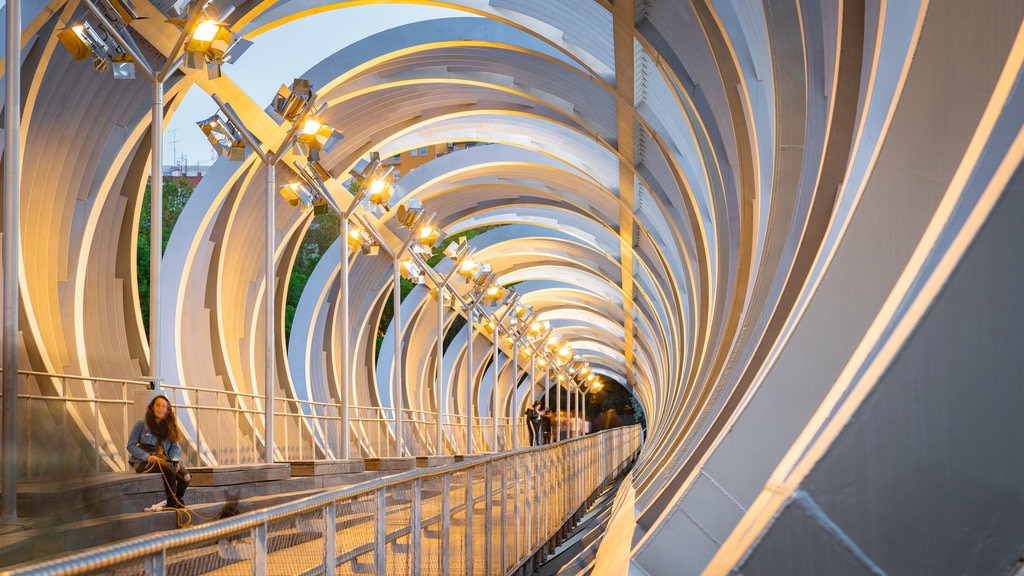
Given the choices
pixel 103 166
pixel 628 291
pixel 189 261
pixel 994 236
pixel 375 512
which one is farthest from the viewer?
pixel 628 291

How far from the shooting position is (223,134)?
16781mm

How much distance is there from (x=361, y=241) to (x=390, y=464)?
466 centimetres

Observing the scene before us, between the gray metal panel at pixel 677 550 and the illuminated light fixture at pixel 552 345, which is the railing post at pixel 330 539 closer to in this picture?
the gray metal panel at pixel 677 550

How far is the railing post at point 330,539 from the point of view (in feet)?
16.1

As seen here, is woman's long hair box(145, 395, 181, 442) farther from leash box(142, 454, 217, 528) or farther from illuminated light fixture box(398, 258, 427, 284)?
illuminated light fixture box(398, 258, 427, 284)

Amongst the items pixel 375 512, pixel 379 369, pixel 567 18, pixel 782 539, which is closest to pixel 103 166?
pixel 567 18

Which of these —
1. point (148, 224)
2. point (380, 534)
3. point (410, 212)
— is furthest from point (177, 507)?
point (148, 224)

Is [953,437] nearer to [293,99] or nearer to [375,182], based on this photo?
[293,99]

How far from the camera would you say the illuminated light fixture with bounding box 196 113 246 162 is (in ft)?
54.6

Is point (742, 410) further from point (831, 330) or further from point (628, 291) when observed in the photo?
point (628, 291)

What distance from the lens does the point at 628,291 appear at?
146ft

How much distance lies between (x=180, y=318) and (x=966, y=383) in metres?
21.6

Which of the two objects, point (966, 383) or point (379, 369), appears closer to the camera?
point (966, 383)

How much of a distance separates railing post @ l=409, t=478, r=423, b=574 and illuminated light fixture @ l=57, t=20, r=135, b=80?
756 cm
